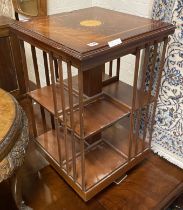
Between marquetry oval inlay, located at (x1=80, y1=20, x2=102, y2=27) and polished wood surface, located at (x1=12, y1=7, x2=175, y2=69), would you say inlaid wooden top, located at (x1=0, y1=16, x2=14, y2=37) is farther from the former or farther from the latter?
marquetry oval inlay, located at (x1=80, y1=20, x2=102, y2=27)

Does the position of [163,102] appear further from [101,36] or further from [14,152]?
[14,152]

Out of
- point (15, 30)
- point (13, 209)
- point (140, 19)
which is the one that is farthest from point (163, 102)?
point (13, 209)

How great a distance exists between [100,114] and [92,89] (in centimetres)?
14

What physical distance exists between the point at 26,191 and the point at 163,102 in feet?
2.67

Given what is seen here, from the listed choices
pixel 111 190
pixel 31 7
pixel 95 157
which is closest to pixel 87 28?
pixel 95 157

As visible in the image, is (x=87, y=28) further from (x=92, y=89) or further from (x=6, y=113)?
(x=6, y=113)

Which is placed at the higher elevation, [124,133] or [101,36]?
[101,36]

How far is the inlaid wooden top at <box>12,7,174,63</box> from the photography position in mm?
824

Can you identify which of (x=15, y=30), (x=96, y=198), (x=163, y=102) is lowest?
(x=96, y=198)

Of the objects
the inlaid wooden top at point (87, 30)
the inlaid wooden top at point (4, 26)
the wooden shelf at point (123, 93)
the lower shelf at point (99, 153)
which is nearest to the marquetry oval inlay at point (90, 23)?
→ the inlaid wooden top at point (87, 30)

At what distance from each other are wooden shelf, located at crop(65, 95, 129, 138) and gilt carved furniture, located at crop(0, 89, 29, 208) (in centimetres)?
22

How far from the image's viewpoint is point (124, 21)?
104cm

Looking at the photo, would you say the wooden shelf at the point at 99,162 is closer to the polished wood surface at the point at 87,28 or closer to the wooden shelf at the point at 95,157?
the wooden shelf at the point at 95,157

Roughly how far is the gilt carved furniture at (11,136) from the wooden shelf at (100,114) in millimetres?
218
